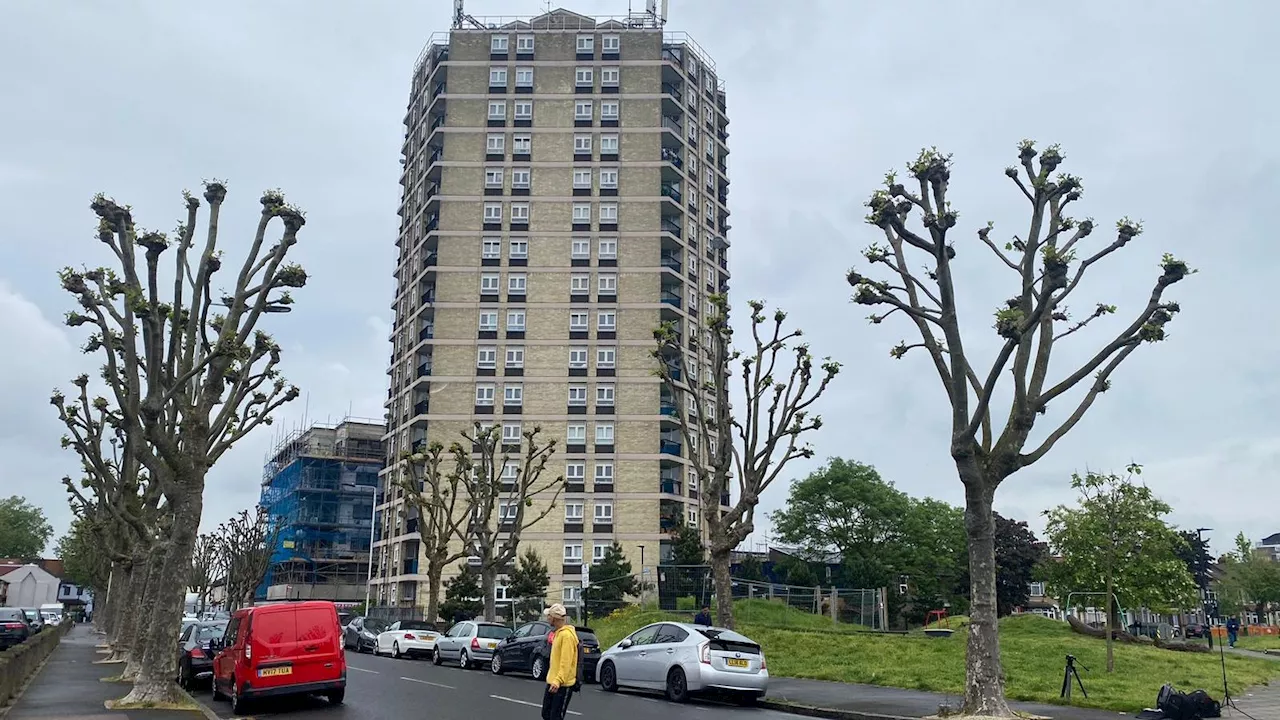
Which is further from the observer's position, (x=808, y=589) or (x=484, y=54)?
(x=484, y=54)

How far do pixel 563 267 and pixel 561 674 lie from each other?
195 feet

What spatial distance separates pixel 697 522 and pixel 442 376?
66.2 feet

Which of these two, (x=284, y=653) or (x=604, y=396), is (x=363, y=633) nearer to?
(x=284, y=653)

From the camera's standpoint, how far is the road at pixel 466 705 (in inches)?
678

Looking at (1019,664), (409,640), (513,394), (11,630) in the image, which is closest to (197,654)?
(409,640)

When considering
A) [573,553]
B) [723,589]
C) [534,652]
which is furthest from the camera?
[573,553]

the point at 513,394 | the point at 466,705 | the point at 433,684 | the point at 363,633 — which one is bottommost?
the point at 363,633

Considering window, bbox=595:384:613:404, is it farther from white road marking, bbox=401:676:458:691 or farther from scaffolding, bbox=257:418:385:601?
white road marking, bbox=401:676:458:691

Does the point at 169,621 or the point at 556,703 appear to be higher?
the point at 169,621

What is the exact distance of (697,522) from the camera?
6869 cm

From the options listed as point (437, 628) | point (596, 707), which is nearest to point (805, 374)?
point (596, 707)

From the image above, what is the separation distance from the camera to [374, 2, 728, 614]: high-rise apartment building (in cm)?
6669

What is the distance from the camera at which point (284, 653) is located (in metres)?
18.4

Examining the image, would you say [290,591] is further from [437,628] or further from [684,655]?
[684,655]
